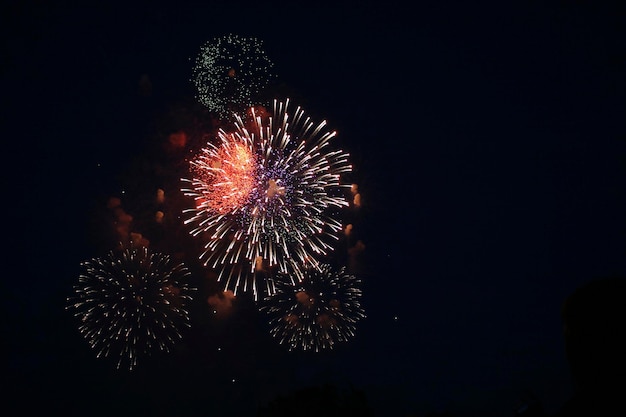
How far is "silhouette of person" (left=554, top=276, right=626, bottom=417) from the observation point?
2.86 m

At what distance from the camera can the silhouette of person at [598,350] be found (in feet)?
9.37

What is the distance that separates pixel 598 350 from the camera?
2963 millimetres

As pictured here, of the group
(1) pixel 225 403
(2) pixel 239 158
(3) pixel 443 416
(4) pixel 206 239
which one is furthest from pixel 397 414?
(3) pixel 443 416

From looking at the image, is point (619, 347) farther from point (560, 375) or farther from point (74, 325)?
point (560, 375)

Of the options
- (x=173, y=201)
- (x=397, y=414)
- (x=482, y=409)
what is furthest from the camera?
(x=482, y=409)

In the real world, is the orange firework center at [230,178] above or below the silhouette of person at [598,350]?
above

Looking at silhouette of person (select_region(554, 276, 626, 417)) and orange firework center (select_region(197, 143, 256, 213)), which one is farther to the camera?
orange firework center (select_region(197, 143, 256, 213))

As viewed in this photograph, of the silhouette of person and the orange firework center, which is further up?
the orange firework center

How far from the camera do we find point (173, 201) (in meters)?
24.8

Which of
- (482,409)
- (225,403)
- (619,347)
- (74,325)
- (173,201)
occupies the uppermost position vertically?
(74,325)

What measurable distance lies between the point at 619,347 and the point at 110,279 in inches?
830

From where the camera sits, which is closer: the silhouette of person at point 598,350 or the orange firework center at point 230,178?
the silhouette of person at point 598,350

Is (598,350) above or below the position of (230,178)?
below

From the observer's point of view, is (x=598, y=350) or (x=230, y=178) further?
(x=230, y=178)
